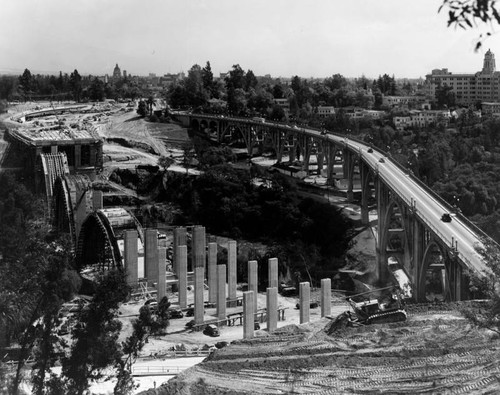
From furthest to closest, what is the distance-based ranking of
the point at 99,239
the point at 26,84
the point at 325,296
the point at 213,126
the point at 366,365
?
the point at 26,84, the point at 213,126, the point at 99,239, the point at 325,296, the point at 366,365

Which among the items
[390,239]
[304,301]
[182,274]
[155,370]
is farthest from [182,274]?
[390,239]

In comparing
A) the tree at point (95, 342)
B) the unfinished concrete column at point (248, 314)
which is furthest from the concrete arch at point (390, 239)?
the tree at point (95, 342)

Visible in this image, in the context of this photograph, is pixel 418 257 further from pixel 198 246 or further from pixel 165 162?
pixel 165 162

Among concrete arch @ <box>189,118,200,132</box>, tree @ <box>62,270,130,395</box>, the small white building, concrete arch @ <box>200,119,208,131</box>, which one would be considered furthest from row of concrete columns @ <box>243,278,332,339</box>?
the small white building

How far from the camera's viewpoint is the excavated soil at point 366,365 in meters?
12.5

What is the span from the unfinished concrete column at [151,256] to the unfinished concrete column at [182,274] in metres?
2.21

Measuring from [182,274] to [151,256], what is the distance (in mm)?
3061

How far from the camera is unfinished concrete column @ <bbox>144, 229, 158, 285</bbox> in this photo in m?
29.0

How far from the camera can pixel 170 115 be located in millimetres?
72188

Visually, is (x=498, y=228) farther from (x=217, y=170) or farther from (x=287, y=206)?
(x=217, y=170)

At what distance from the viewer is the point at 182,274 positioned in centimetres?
2642

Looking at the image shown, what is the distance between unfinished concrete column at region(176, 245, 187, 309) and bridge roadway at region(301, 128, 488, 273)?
318 inches

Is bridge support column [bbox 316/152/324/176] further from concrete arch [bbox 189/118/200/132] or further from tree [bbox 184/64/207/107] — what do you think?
tree [bbox 184/64/207/107]

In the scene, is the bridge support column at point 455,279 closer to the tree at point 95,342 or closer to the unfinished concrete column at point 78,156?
the tree at point 95,342
